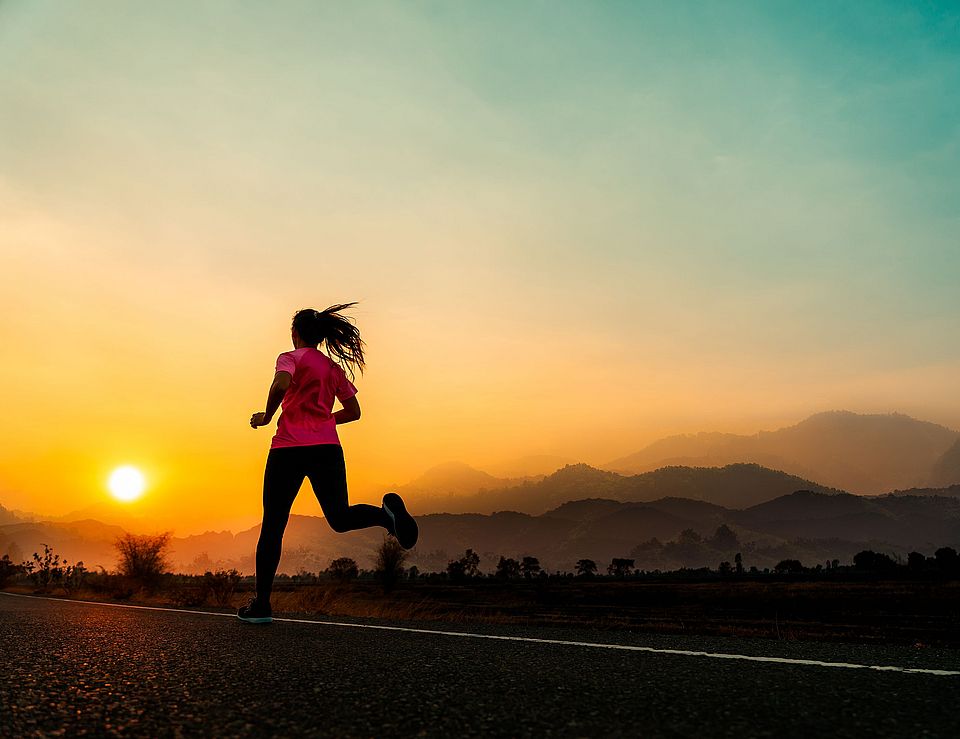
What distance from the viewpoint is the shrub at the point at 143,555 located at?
2723 cm

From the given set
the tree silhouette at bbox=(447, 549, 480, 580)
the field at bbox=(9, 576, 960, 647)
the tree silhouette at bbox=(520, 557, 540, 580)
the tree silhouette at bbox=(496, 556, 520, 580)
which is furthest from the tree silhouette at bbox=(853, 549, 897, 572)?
the tree silhouette at bbox=(447, 549, 480, 580)

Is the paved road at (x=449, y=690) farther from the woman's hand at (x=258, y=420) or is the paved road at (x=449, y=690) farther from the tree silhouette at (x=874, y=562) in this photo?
the tree silhouette at (x=874, y=562)

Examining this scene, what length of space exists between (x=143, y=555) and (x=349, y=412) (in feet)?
82.1

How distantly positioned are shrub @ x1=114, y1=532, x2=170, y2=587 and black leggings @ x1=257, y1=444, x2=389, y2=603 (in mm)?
24127

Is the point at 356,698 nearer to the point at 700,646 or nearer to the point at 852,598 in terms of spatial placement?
the point at 700,646

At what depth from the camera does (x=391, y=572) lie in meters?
78.3

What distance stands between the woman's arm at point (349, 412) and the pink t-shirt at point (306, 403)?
0.89 ft

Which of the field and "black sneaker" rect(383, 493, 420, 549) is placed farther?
the field

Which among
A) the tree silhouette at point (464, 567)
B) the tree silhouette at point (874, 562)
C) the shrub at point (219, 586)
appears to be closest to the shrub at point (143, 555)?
the shrub at point (219, 586)

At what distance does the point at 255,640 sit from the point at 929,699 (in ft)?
12.0

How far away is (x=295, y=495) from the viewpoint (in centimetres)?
590

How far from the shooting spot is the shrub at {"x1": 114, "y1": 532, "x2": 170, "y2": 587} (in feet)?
89.4

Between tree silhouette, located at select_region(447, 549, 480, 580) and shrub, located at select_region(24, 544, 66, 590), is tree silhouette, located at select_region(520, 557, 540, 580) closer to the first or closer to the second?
tree silhouette, located at select_region(447, 549, 480, 580)

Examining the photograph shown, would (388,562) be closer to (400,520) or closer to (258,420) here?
(400,520)
